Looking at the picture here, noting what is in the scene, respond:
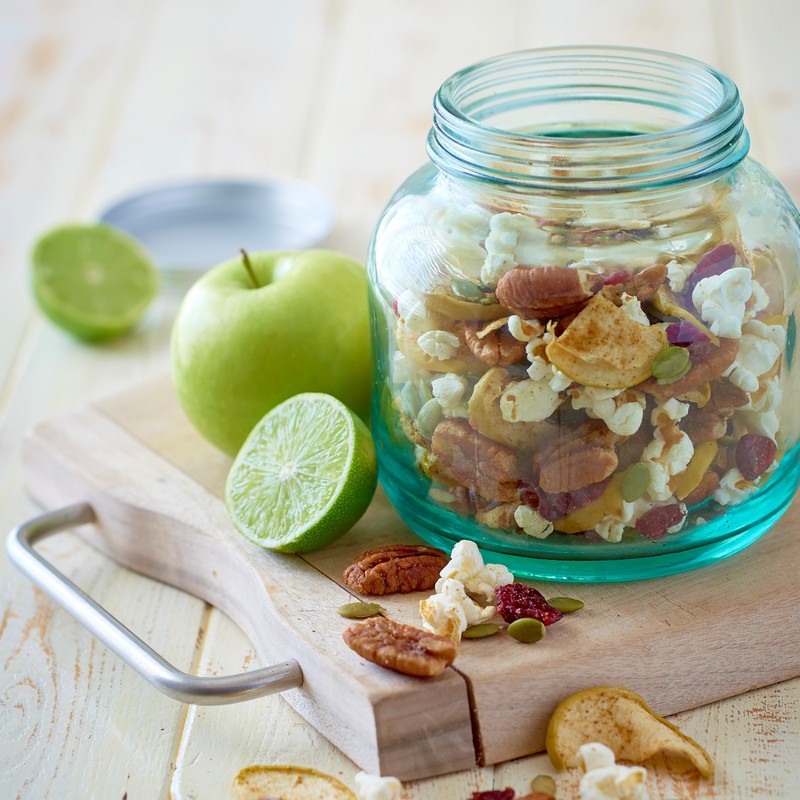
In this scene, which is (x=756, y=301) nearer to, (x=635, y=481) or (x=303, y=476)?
(x=635, y=481)

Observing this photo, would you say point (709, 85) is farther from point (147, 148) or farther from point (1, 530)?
point (147, 148)

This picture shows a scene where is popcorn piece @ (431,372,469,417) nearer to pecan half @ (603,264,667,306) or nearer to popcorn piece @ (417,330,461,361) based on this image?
popcorn piece @ (417,330,461,361)

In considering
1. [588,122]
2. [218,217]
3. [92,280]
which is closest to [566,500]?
[588,122]

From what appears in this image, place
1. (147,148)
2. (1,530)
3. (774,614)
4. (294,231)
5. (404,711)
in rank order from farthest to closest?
(147,148)
(294,231)
(1,530)
(774,614)
(404,711)

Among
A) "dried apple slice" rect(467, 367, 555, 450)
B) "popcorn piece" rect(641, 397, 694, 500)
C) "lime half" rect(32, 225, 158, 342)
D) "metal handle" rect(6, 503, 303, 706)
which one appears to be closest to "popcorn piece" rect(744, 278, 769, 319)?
"popcorn piece" rect(641, 397, 694, 500)

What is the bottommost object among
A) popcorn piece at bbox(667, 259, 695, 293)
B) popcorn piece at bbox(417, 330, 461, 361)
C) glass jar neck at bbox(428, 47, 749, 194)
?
popcorn piece at bbox(417, 330, 461, 361)

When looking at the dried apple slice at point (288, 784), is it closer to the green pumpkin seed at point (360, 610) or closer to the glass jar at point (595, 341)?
the green pumpkin seed at point (360, 610)

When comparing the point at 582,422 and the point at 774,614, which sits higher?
the point at 582,422

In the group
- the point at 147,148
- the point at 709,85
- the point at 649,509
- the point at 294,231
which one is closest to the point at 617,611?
the point at 649,509
